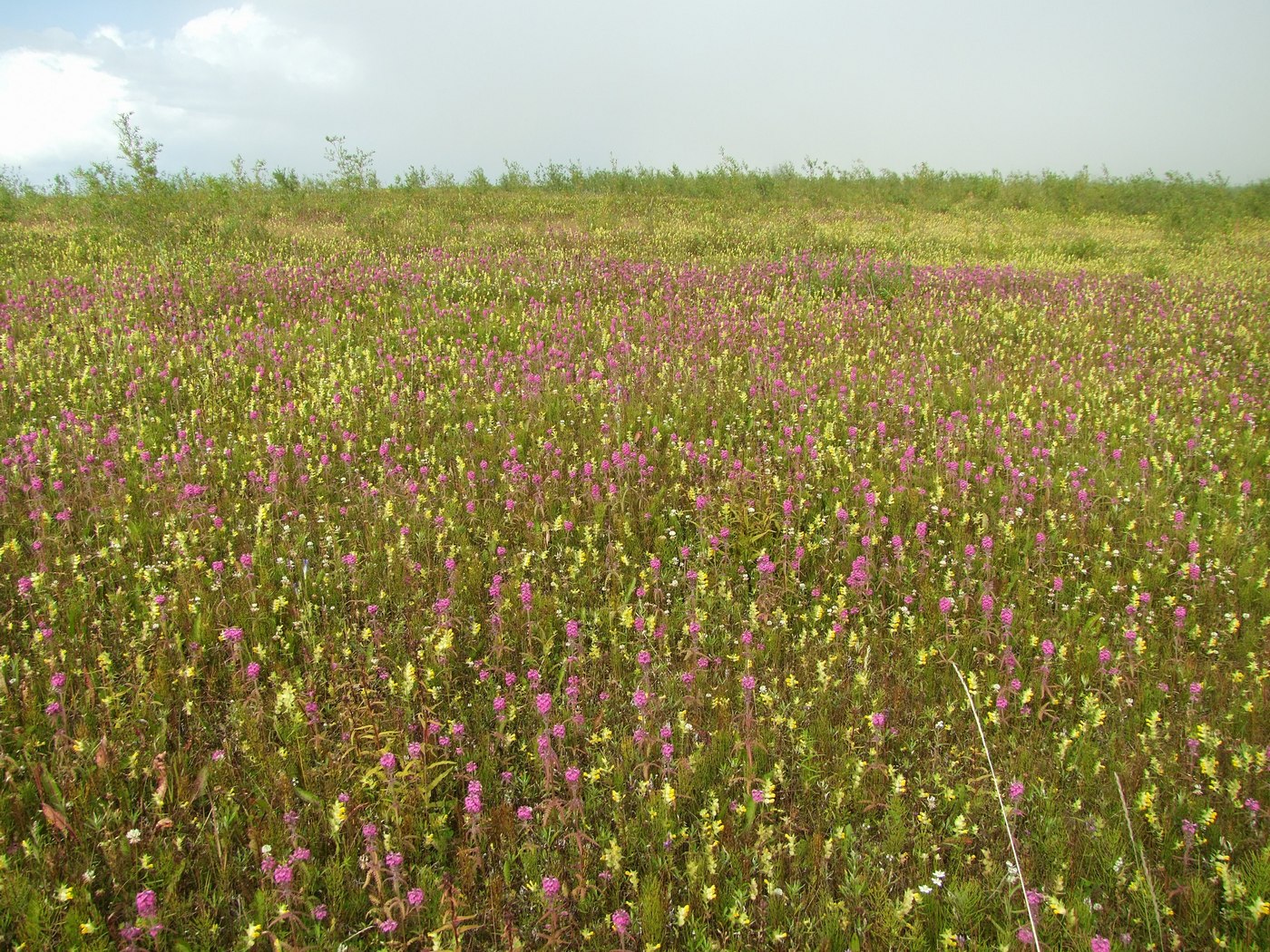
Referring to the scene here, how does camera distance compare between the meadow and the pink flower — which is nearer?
the pink flower

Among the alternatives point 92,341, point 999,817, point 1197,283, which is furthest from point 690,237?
point 999,817

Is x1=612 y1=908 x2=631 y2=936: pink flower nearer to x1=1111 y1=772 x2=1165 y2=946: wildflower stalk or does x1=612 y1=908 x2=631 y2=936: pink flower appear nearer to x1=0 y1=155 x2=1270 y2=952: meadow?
x1=0 y1=155 x2=1270 y2=952: meadow

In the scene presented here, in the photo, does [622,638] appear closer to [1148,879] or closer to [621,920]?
[621,920]

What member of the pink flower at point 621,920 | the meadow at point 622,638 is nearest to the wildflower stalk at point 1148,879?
the meadow at point 622,638

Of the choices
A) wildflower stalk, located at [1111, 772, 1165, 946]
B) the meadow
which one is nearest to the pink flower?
the meadow

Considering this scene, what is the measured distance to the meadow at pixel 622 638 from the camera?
7.67ft

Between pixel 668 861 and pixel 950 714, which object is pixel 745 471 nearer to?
pixel 950 714

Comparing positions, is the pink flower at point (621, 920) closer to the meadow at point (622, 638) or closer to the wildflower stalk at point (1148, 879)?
the meadow at point (622, 638)

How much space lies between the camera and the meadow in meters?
2.34

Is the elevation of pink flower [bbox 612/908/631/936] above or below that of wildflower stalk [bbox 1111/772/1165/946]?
above

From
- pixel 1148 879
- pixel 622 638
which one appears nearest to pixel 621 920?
pixel 622 638

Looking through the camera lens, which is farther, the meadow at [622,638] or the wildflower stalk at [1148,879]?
the meadow at [622,638]

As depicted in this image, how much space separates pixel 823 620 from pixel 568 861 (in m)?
1.97

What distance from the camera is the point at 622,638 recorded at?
3.61 metres
